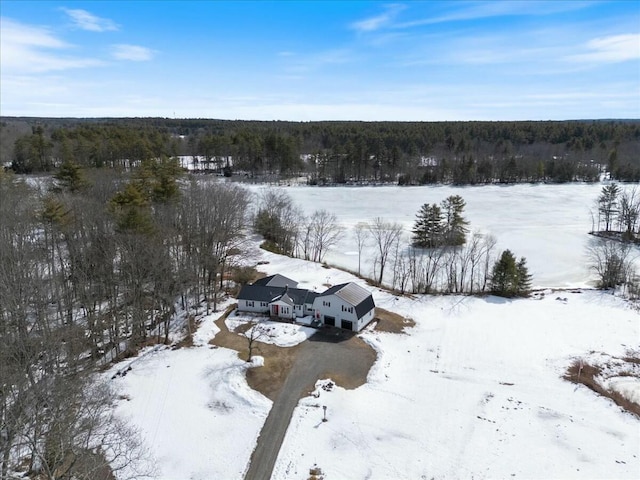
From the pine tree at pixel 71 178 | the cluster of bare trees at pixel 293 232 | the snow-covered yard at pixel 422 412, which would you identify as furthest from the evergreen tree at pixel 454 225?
the pine tree at pixel 71 178

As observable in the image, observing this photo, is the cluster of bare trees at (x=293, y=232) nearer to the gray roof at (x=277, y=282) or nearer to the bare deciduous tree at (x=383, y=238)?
the bare deciduous tree at (x=383, y=238)

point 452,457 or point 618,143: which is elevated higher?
point 618,143

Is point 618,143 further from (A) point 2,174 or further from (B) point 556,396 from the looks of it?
(A) point 2,174

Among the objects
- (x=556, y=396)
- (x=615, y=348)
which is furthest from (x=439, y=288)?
(x=556, y=396)

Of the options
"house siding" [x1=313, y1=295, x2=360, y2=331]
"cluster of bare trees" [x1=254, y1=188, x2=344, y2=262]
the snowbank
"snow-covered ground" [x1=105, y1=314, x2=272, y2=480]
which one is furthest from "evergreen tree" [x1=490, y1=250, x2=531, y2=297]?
the snowbank

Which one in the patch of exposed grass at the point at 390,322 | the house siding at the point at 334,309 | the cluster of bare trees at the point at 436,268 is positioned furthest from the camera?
the cluster of bare trees at the point at 436,268

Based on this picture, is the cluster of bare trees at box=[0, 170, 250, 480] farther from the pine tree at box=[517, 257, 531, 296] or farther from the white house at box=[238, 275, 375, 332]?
the pine tree at box=[517, 257, 531, 296]

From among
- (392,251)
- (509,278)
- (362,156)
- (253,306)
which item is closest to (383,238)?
(392,251)
